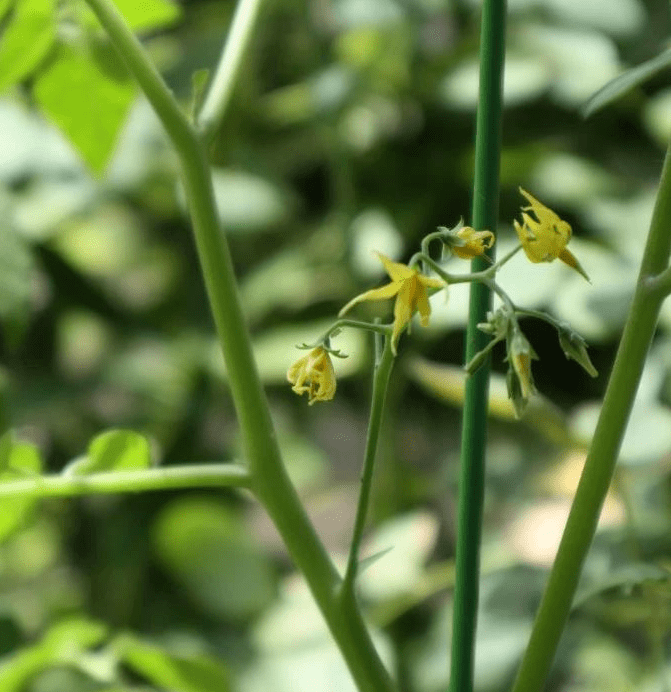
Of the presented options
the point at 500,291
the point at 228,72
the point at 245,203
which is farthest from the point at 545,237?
the point at 245,203

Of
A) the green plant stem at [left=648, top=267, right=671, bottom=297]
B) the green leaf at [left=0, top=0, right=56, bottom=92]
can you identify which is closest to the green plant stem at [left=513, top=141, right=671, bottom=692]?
the green plant stem at [left=648, top=267, right=671, bottom=297]

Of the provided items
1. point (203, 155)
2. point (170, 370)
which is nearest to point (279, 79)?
point (170, 370)

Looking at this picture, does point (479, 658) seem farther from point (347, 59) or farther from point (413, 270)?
point (347, 59)

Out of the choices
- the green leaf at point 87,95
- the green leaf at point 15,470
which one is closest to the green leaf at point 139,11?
the green leaf at point 87,95

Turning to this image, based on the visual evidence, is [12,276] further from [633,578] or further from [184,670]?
[633,578]

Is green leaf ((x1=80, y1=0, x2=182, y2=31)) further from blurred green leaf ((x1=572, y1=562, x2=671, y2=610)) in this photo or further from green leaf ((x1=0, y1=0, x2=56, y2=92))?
blurred green leaf ((x1=572, y1=562, x2=671, y2=610))

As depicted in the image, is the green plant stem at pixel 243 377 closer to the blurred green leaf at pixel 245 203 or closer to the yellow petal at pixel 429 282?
the yellow petal at pixel 429 282
